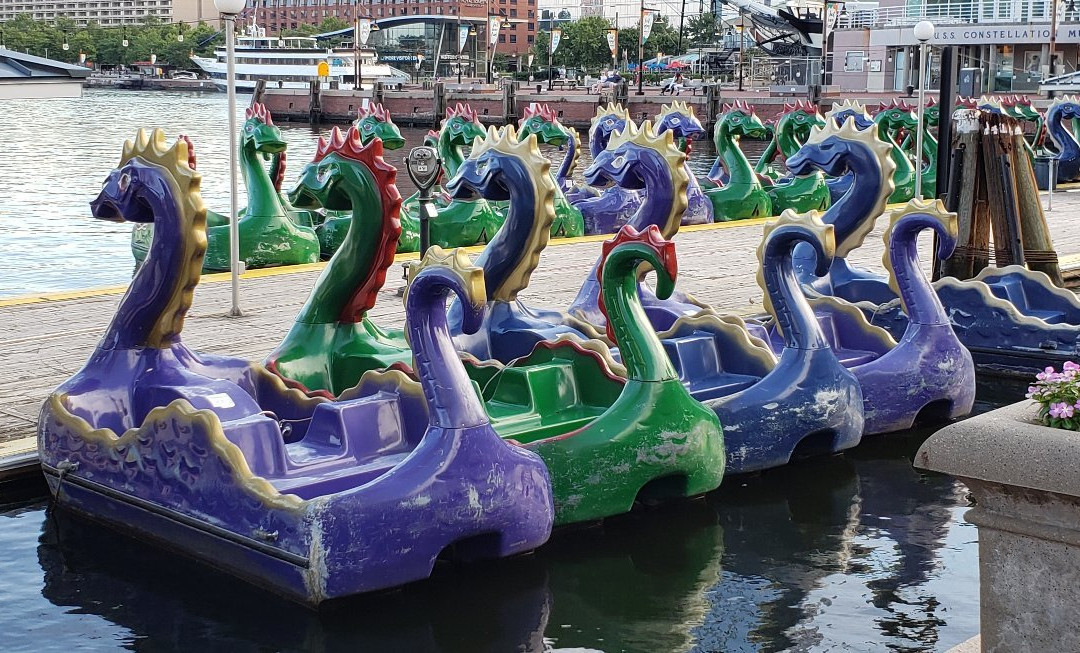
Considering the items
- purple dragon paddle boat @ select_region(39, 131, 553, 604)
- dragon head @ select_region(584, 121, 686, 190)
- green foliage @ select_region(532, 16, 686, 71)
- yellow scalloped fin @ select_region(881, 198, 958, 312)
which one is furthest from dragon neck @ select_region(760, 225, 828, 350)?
green foliage @ select_region(532, 16, 686, 71)

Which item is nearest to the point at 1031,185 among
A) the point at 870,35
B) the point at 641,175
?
the point at 641,175

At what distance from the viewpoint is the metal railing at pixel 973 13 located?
2261 inches

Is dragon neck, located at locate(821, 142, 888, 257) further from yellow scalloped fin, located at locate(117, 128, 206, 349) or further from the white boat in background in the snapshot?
the white boat in background

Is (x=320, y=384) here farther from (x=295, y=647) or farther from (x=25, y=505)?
(x=295, y=647)

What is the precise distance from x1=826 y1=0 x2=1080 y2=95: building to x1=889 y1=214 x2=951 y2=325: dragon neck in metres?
45.4

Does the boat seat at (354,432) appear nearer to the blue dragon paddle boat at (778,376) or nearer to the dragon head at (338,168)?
the dragon head at (338,168)

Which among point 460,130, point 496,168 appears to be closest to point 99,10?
point 460,130

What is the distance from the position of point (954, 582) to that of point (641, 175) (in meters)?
4.90

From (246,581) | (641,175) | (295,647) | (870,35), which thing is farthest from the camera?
(870,35)

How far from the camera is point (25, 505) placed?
837cm

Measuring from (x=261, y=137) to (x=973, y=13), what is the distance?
1881 inches

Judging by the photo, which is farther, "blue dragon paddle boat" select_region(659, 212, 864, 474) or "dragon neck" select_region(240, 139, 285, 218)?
"dragon neck" select_region(240, 139, 285, 218)

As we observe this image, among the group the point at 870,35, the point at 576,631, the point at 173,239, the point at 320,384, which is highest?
the point at 870,35

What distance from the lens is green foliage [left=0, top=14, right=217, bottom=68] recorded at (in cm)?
13825
